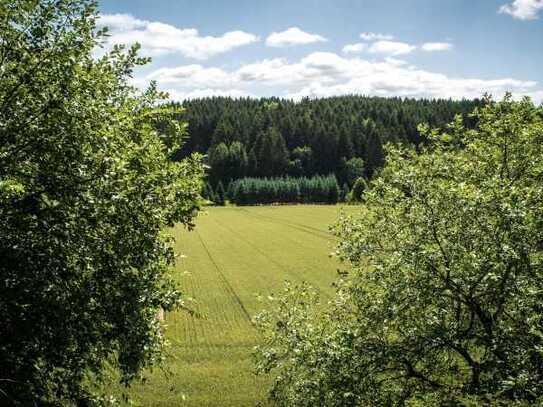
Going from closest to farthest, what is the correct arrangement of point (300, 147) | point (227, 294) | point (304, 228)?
point (227, 294), point (304, 228), point (300, 147)

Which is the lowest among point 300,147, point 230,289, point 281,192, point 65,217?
point 230,289

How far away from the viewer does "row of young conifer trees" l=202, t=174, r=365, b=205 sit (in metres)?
146

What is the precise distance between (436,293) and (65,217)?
8.81 metres

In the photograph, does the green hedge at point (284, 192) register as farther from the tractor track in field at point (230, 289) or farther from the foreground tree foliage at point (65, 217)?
the foreground tree foliage at point (65, 217)

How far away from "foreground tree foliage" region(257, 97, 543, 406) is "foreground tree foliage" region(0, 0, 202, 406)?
466cm

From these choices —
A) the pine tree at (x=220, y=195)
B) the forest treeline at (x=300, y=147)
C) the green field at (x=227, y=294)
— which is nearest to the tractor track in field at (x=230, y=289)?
the green field at (x=227, y=294)

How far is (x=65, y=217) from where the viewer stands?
38.2 ft

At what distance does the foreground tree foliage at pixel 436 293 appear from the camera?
12023 mm

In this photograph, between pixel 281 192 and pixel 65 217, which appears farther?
pixel 281 192

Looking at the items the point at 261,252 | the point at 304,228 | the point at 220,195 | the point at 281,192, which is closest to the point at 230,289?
the point at 261,252

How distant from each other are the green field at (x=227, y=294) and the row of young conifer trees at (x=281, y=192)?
169 feet

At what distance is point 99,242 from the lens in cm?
1238

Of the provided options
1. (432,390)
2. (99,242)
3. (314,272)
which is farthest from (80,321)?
(314,272)

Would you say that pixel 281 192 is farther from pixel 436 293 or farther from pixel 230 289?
pixel 436 293
